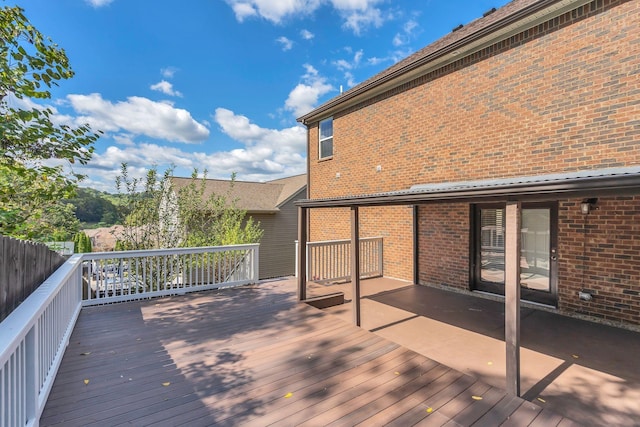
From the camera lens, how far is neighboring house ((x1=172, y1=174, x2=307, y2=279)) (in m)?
15.8

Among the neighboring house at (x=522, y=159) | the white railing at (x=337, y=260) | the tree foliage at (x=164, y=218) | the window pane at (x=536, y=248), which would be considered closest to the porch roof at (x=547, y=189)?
the neighboring house at (x=522, y=159)

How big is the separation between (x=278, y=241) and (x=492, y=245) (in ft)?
38.5

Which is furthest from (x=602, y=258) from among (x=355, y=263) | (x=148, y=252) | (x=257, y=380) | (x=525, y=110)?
(x=148, y=252)

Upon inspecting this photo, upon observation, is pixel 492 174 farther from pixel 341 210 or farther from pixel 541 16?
pixel 341 210

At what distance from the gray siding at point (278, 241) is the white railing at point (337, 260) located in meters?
8.16

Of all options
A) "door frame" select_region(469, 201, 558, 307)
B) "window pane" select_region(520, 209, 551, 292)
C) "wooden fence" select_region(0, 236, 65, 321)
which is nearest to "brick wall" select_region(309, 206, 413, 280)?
"door frame" select_region(469, 201, 558, 307)

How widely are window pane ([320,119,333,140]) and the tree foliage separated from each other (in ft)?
14.9

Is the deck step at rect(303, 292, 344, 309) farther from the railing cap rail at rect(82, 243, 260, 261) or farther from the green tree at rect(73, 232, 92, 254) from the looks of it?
the green tree at rect(73, 232, 92, 254)

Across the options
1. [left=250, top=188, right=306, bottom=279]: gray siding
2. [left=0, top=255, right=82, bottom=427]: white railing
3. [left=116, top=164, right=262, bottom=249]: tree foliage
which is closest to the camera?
[left=0, top=255, right=82, bottom=427]: white railing

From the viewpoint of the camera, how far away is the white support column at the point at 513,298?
296 centimetres

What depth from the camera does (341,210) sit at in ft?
32.7

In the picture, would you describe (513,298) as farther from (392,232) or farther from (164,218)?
(164,218)

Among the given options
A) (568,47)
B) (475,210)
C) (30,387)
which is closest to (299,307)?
(30,387)

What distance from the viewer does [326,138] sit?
10.9 m
